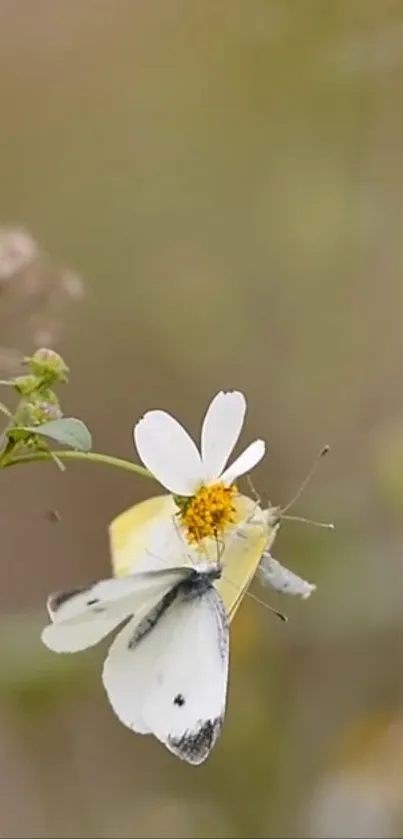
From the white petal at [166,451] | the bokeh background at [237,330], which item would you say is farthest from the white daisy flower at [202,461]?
the bokeh background at [237,330]

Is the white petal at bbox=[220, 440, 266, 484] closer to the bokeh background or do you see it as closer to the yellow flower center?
the yellow flower center

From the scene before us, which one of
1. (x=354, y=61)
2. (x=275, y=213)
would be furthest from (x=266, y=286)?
(x=354, y=61)

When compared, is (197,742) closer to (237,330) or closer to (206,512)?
(206,512)

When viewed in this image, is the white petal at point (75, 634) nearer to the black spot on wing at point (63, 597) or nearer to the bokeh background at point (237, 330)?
the black spot on wing at point (63, 597)

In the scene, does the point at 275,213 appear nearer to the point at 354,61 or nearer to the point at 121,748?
the point at 354,61

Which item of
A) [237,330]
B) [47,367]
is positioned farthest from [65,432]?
[237,330]
